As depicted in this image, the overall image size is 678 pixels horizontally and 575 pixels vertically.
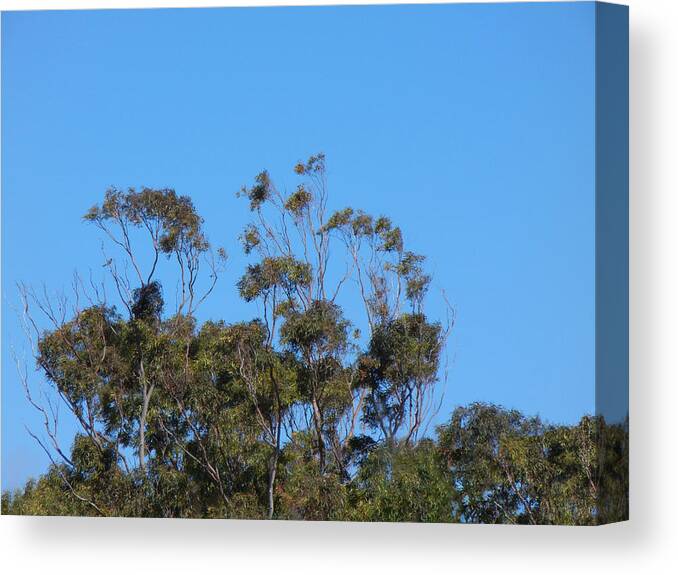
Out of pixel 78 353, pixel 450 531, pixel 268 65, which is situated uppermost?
pixel 268 65

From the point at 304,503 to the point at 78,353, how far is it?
2.16 meters

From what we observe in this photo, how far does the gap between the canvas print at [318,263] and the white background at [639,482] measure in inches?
5.9

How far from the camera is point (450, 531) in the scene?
1311cm

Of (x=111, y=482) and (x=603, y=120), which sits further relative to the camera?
(x=111, y=482)

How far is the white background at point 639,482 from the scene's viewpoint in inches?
508

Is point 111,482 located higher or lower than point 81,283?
lower

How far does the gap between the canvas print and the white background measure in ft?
0.49

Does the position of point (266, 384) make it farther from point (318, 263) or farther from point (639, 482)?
point (639, 482)

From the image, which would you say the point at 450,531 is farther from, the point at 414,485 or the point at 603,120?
the point at 603,120

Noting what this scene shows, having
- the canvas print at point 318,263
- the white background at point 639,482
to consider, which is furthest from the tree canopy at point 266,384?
the white background at point 639,482

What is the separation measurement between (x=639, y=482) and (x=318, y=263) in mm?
2950

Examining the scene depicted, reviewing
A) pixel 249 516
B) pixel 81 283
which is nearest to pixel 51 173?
pixel 81 283

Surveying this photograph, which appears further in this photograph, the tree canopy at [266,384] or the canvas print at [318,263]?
the tree canopy at [266,384]

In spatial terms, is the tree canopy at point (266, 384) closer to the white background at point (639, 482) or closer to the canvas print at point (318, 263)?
the canvas print at point (318, 263)
